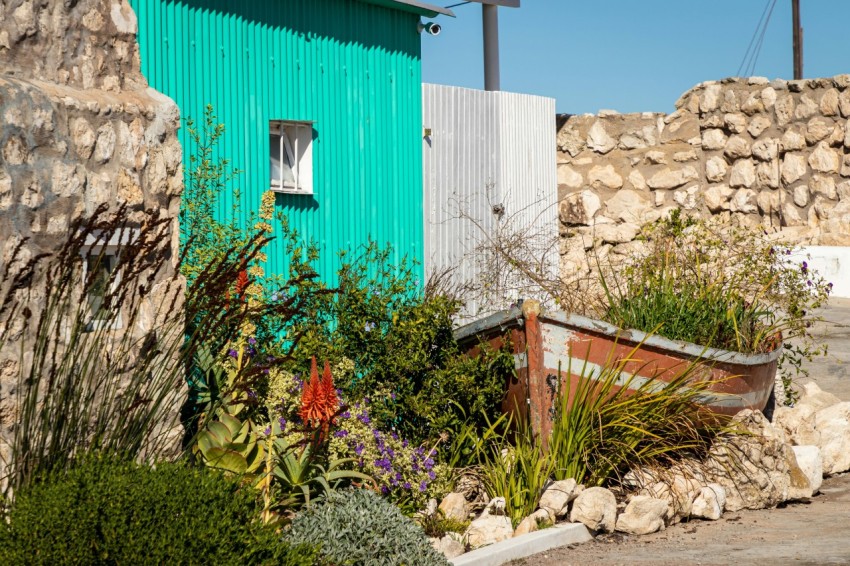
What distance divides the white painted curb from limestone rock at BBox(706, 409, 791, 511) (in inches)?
57.9

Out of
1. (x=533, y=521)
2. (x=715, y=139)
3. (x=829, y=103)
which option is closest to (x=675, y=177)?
(x=715, y=139)

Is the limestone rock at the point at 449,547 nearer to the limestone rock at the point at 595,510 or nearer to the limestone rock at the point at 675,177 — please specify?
the limestone rock at the point at 595,510

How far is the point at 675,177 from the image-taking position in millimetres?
16750

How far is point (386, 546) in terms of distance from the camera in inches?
226

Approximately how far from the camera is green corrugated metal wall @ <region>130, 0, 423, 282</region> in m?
9.60

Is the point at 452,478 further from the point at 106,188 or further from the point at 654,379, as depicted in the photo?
the point at 106,188

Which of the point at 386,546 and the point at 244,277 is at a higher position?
the point at 244,277

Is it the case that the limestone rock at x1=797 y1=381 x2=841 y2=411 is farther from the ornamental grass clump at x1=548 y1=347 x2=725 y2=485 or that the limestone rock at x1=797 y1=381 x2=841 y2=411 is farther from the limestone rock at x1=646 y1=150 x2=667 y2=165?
the limestone rock at x1=646 y1=150 x2=667 y2=165

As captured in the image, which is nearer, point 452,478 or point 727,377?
point 452,478

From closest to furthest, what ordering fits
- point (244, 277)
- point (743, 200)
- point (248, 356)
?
1. point (244, 277)
2. point (248, 356)
3. point (743, 200)

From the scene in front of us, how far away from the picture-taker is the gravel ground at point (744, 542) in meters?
6.66

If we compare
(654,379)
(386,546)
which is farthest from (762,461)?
(386,546)

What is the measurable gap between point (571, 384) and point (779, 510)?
1.78 meters

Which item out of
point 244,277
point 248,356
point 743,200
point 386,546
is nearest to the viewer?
point 386,546
